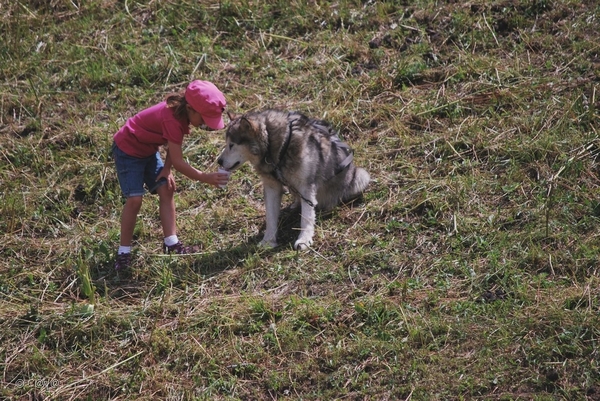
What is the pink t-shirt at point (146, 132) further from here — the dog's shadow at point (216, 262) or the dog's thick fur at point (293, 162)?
the dog's shadow at point (216, 262)

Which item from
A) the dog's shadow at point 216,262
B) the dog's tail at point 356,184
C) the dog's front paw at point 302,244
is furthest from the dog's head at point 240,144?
the dog's tail at point 356,184

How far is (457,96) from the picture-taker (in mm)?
8609

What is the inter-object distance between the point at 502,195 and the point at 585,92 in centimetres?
182

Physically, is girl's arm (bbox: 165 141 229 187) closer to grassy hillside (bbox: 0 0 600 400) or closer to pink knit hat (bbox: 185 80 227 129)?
pink knit hat (bbox: 185 80 227 129)

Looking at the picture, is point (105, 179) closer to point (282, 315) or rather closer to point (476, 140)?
point (282, 315)

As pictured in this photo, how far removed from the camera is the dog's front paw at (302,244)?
6916mm

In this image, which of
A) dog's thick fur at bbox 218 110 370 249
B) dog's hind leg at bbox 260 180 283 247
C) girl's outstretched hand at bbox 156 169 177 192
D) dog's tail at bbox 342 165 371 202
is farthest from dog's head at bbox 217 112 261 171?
dog's tail at bbox 342 165 371 202

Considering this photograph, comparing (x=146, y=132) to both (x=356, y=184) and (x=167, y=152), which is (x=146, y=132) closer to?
(x=167, y=152)

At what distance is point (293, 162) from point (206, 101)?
3.86 ft

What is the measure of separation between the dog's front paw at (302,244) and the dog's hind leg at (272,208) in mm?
233

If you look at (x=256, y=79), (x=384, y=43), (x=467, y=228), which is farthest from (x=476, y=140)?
(x=256, y=79)

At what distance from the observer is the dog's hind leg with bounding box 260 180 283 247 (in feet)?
23.3

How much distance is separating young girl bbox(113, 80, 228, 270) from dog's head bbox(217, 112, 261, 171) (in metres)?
0.41

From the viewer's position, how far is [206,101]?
6.32 m
